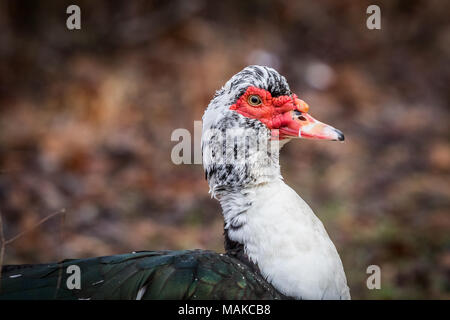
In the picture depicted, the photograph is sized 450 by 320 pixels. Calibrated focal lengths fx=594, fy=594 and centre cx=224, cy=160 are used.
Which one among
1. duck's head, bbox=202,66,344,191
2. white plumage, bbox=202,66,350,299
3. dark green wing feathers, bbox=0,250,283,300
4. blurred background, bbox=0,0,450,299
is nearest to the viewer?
dark green wing feathers, bbox=0,250,283,300

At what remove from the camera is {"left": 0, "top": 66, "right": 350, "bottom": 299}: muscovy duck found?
2494 millimetres

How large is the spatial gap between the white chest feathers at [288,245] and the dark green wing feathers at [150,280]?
81 millimetres

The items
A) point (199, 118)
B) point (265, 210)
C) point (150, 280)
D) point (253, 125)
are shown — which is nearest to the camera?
point (150, 280)

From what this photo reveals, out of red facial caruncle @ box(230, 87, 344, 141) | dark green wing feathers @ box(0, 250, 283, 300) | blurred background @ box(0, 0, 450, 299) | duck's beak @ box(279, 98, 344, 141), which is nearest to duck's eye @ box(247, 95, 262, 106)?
red facial caruncle @ box(230, 87, 344, 141)

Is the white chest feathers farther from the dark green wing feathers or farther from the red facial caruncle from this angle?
the red facial caruncle

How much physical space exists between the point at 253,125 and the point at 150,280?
86cm

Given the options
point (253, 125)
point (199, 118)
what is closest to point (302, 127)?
point (253, 125)

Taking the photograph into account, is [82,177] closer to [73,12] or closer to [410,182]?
[73,12]

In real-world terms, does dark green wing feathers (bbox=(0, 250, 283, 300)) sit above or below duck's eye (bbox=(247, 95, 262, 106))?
below

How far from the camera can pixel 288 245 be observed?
260cm

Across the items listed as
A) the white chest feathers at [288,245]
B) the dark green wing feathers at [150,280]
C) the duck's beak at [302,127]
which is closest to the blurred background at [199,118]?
the white chest feathers at [288,245]

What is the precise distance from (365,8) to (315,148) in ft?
8.98

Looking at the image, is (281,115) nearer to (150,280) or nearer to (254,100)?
(254,100)

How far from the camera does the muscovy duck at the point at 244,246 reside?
8.18 feet
